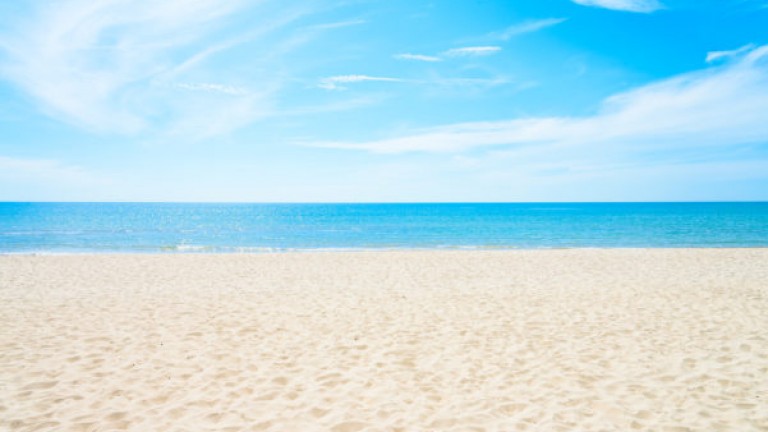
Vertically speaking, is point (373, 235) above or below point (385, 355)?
below

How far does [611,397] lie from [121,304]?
31.6 feet

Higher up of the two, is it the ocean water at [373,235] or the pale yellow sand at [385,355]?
the pale yellow sand at [385,355]

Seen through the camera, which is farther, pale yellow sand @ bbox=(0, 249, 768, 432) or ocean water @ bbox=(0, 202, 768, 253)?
ocean water @ bbox=(0, 202, 768, 253)

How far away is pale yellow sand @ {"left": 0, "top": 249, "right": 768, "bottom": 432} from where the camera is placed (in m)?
4.46

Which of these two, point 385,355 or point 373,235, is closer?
point 385,355

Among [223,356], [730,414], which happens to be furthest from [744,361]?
[223,356]

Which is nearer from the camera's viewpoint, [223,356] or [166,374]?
[166,374]

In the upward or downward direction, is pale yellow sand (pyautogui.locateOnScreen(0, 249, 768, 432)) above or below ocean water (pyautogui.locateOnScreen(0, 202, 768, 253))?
above

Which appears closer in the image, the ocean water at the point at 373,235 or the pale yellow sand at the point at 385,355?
the pale yellow sand at the point at 385,355

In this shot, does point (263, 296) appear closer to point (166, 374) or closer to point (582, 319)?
point (166, 374)

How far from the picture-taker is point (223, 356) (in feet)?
20.2

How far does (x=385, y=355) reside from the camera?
628cm

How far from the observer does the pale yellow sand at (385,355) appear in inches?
176

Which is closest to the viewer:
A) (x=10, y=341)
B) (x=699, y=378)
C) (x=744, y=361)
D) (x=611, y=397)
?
(x=611, y=397)
